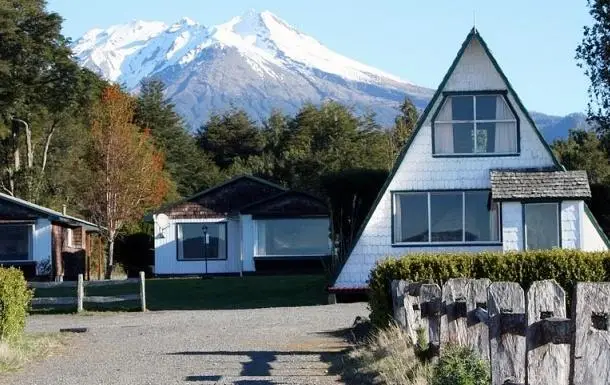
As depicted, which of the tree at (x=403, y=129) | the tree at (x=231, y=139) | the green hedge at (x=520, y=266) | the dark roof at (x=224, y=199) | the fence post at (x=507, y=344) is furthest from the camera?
the tree at (x=231, y=139)

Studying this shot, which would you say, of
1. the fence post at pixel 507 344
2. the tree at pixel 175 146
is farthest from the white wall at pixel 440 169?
the tree at pixel 175 146

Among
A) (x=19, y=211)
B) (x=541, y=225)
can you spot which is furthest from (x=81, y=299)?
(x=19, y=211)

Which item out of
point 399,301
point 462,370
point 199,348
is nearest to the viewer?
point 462,370

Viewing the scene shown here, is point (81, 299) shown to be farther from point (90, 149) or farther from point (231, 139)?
point (231, 139)

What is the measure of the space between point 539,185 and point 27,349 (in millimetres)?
14273

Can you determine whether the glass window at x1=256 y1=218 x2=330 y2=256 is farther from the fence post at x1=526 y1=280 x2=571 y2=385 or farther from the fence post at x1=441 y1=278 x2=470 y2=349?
the fence post at x1=526 y1=280 x2=571 y2=385

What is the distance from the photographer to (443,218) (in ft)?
95.6

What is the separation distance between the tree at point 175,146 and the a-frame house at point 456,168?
147 ft

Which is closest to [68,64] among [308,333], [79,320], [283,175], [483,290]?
[283,175]

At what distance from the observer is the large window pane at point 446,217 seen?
29062 mm

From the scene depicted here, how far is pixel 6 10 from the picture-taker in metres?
54.9

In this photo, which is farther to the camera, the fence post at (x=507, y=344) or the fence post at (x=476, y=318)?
the fence post at (x=476, y=318)

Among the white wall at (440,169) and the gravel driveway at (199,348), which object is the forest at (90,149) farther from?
the gravel driveway at (199,348)

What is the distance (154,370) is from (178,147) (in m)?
61.0
